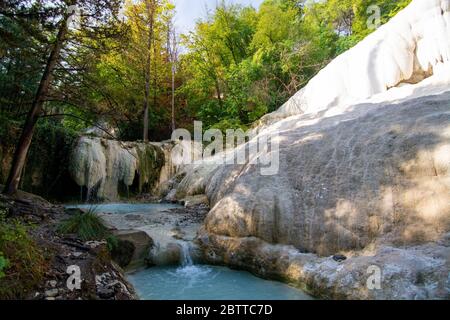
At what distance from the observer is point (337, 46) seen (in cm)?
2223

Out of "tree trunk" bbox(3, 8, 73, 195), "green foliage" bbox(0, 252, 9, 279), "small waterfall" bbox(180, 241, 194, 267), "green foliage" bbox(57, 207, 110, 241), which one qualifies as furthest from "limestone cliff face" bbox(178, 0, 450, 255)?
"tree trunk" bbox(3, 8, 73, 195)

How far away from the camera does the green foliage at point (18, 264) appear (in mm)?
3342

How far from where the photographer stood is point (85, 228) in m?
5.66

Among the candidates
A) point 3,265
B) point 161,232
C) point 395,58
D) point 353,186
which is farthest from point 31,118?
point 395,58

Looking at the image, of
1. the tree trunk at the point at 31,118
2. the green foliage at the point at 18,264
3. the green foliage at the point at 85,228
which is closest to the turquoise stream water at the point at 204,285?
the green foliage at the point at 85,228

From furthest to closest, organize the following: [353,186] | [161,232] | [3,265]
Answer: [161,232] → [353,186] → [3,265]

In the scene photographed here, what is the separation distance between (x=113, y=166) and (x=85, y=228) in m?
8.75

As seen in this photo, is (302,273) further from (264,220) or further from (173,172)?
(173,172)

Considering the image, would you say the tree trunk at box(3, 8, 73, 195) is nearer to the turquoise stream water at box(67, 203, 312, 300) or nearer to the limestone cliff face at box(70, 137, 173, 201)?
the turquoise stream water at box(67, 203, 312, 300)

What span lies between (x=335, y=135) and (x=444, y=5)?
9.89 meters

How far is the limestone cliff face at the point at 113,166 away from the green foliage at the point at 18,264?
320 inches

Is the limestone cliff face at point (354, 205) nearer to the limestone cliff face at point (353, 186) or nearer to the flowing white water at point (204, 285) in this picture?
the limestone cliff face at point (353, 186)

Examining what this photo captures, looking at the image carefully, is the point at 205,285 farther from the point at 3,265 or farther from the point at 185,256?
the point at 3,265

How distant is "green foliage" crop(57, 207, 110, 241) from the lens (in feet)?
18.1
